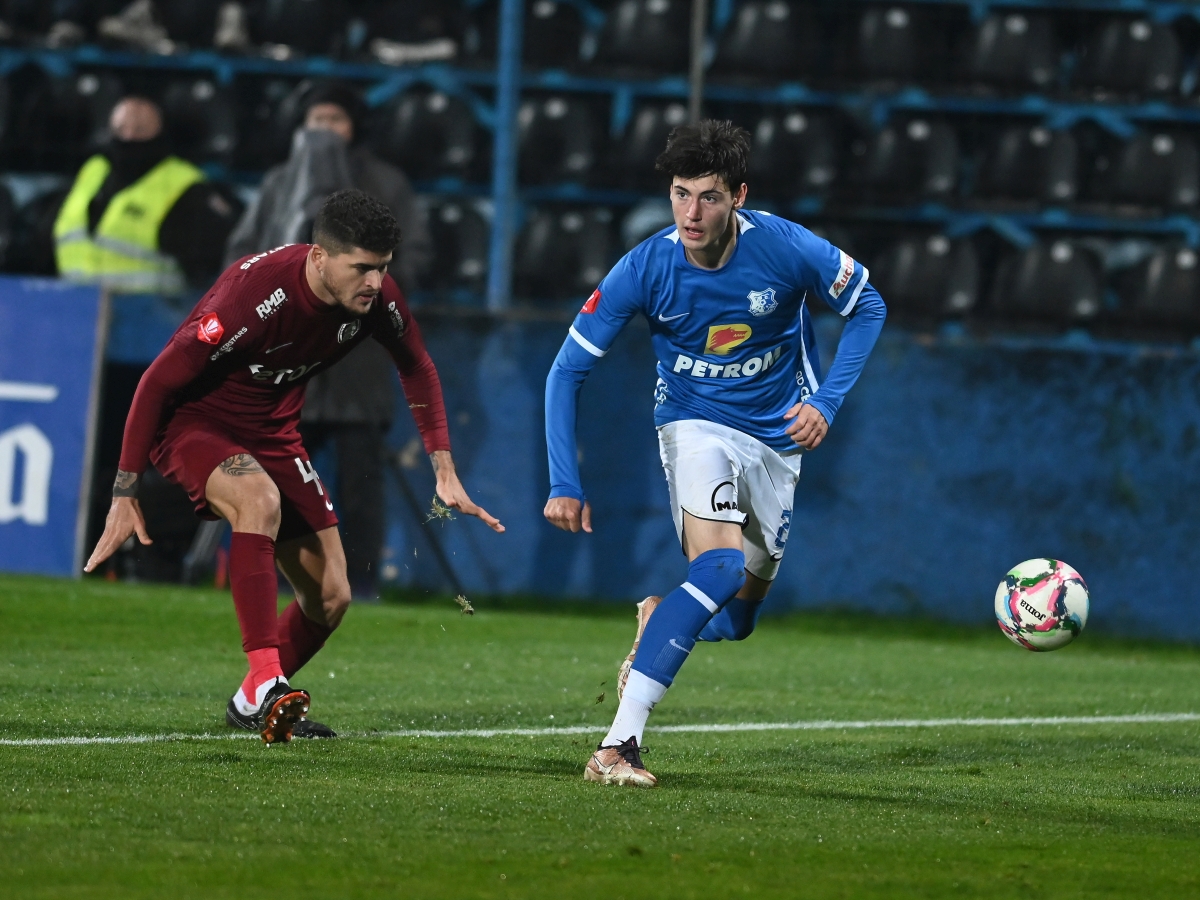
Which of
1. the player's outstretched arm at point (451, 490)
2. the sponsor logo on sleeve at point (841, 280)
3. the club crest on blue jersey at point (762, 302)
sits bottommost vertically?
the player's outstretched arm at point (451, 490)

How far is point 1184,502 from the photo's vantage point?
35.7ft

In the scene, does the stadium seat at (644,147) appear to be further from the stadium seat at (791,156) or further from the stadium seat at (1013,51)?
the stadium seat at (1013,51)

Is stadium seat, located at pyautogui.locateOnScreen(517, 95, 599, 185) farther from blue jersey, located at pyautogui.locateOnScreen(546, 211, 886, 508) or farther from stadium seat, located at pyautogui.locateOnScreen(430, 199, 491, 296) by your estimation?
blue jersey, located at pyautogui.locateOnScreen(546, 211, 886, 508)

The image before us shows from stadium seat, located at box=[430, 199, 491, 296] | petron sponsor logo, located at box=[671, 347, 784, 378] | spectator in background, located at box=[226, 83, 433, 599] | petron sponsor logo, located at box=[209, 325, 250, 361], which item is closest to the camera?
petron sponsor logo, located at box=[209, 325, 250, 361]

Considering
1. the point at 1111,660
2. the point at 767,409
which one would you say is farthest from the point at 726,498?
the point at 1111,660

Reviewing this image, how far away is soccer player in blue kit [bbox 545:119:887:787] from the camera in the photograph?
562 cm

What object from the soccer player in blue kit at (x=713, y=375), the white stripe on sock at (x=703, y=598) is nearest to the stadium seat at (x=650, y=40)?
the soccer player in blue kit at (x=713, y=375)

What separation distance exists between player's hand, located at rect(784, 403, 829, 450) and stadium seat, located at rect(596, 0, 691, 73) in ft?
26.8

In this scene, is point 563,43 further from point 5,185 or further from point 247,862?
point 247,862

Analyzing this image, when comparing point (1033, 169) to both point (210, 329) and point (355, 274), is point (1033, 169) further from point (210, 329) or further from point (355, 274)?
point (210, 329)

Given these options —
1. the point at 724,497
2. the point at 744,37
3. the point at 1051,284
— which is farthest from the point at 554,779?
the point at 744,37

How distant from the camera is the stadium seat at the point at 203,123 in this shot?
13695mm

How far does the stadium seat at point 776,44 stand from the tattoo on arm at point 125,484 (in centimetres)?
826

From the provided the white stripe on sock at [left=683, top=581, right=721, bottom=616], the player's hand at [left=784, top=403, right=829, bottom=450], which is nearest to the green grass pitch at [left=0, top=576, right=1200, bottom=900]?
the white stripe on sock at [left=683, top=581, right=721, bottom=616]
